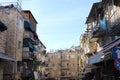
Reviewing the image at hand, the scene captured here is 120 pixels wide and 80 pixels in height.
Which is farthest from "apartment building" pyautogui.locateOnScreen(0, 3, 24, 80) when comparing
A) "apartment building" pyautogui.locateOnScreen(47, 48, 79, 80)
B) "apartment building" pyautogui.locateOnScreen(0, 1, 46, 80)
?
"apartment building" pyautogui.locateOnScreen(47, 48, 79, 80)

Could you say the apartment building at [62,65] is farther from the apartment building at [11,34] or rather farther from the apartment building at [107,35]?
the apartment building at [107,35]

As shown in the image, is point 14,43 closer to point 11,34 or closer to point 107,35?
point 11,34

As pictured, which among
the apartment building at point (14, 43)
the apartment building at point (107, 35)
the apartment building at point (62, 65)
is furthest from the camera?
the apartment building at point (62, 65)

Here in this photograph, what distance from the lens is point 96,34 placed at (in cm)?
3206

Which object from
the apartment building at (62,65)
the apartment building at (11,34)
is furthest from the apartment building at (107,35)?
the apartment building at (62,65)

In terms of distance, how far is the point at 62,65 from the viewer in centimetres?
10525

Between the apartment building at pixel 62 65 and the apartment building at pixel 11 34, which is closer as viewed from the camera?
the apartment building at pixel 11 34

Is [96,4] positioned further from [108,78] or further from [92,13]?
[108,78]

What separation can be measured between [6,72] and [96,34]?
1436 cm

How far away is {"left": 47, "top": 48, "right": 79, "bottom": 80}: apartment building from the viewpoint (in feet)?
341

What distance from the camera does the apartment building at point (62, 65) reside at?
103875 mm

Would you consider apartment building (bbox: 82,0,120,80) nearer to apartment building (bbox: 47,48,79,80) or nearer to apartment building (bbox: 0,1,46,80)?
apartment building (bbox: 0,1,46,80)

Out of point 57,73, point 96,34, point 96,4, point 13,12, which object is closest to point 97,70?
point 96,34

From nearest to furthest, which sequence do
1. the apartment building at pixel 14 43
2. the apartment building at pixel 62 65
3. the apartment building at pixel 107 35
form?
the apartment building at pixel 107 35, the apartment building at pixel 14 43, the apartment building at pixel 62 65
